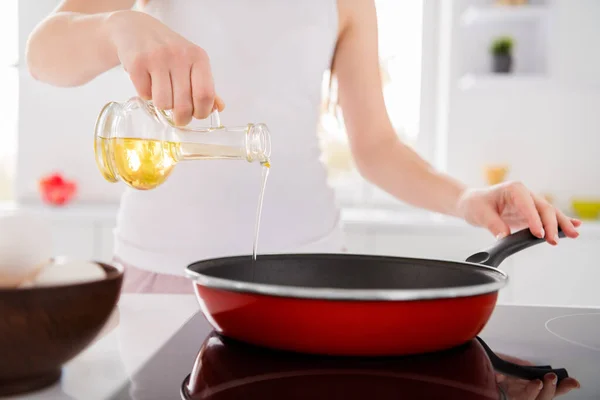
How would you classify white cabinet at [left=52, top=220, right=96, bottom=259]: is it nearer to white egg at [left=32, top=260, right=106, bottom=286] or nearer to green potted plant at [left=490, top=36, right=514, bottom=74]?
green potted plant at [left=490, top=36, right=514, bottom=74]

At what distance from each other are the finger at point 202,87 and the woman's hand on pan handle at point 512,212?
1.39 feet

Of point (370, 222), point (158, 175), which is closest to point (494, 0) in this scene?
point (370, 222)

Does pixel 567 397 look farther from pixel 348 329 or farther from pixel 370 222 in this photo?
pixel 370 222

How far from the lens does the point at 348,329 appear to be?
0.48 m

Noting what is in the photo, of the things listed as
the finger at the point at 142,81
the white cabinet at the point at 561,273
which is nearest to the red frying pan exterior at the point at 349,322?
the finger at the point at 142,81

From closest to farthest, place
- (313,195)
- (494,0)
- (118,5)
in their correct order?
1. (118,5)
2. (313,195)
3. (494,0)

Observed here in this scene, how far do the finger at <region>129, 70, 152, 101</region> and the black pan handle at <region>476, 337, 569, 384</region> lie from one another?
1.29ft

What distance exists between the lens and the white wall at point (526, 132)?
2734 mm

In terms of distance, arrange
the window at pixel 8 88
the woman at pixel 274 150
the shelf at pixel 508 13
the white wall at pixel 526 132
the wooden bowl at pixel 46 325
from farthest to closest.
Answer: the window at pixel 8 88 < the white wall at pixel 526 132 < the shelf at pixel 508 13 < the woman at pixel 274 150 < the wooden bowl at pixel 46 325

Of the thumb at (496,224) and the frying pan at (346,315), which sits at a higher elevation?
the thumb at (496,224)

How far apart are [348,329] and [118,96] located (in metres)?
2.49

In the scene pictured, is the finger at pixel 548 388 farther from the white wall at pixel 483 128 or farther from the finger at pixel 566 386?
the white wall at pixel 483 128

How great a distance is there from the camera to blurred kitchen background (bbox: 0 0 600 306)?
8.64ft

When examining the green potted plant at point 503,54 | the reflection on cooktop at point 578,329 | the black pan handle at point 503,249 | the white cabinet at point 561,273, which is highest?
the green potted plant at point 503,54
